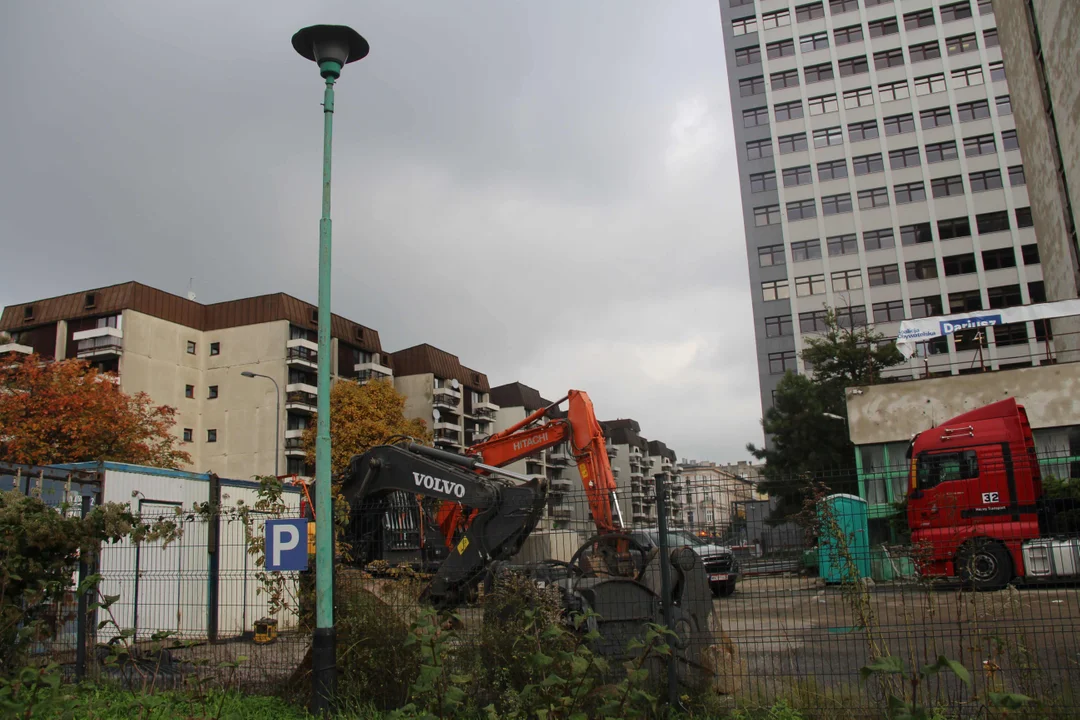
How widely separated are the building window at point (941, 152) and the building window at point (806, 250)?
34.9ft

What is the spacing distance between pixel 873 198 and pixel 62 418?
56.6 metres

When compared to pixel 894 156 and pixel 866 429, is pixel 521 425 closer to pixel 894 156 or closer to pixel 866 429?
pixel 866 429

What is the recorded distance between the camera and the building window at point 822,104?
2586 inches

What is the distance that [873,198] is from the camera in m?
64.0

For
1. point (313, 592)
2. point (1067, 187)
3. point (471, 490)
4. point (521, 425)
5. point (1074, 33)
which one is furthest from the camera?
point (1067, 187)

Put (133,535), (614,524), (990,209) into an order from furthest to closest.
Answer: (990,209), (614,524), (133,535)

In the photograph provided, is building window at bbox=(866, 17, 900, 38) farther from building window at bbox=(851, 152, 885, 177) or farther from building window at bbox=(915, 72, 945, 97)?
building window at bbox=(851, 152, 885, 177)

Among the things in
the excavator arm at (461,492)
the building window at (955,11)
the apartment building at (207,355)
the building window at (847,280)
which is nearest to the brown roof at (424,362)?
the apartment building at (207,355)

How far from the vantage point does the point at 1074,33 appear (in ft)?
77.3

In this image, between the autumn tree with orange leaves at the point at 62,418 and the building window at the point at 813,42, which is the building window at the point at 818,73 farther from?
the autumn tree with orange leaves at the point at 62,418

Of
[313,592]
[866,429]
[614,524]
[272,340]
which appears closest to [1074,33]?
[866,429]

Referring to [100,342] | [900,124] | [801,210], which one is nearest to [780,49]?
[900,124]

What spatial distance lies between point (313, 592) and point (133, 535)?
207cm

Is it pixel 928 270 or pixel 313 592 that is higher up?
pixel 928 270
